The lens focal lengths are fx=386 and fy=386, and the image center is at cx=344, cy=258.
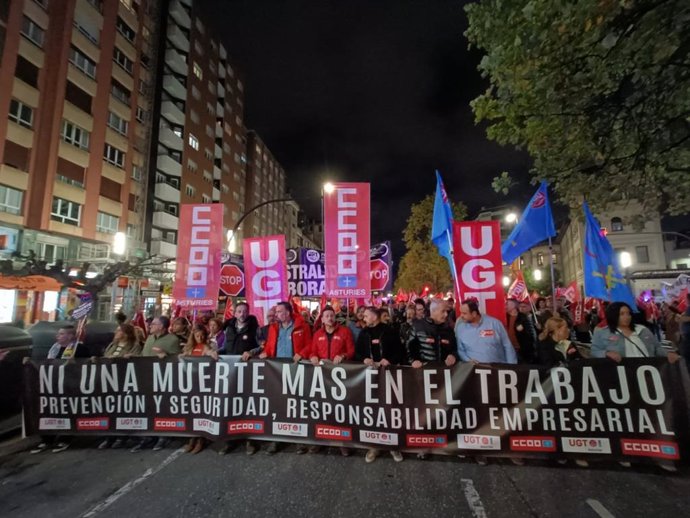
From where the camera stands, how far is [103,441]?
5391 millimetres

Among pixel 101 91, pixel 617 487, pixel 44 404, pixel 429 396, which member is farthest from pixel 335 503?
pixel 101 91

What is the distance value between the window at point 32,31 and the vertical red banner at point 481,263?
27.7 meters

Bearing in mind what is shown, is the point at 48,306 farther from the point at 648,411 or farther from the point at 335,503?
the point at 648,411

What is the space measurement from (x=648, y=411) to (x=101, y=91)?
33.2 meters

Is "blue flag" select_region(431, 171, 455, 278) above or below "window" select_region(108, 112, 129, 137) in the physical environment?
below

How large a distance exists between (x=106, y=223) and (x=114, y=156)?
5264 mm

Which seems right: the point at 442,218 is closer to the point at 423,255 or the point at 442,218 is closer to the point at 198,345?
the point at 198,345

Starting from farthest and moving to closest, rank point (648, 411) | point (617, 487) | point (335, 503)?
point (648, 411), point (617, 487), point (335, 503)

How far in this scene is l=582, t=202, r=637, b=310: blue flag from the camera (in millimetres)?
6934

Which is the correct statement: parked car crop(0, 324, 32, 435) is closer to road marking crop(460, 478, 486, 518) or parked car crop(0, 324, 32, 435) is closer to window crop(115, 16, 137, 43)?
road marking crop(460, 478, 486, 518)

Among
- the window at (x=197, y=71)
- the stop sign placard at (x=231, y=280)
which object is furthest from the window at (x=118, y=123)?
the stop sign placard at (x=231, y=280)

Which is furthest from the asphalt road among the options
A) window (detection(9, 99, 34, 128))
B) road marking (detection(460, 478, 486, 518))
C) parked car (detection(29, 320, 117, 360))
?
window (detection(9, 99, 34, 128))

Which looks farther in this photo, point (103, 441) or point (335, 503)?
point (103, 441)

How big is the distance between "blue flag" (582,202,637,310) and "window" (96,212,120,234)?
28.2 meters
